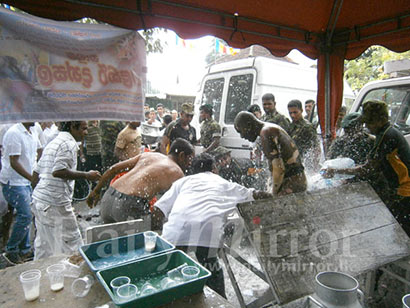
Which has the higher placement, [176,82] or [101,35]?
[176,82]

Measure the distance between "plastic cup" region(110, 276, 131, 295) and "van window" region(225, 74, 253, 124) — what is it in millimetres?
4537

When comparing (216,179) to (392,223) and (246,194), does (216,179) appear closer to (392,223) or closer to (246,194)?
(246,194)

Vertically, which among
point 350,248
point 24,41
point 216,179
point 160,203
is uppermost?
point 24,41

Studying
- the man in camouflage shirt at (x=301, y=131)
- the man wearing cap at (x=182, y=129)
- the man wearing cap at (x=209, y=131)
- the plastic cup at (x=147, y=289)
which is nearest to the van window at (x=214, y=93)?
the man wearing cap at (x=209, y=131)

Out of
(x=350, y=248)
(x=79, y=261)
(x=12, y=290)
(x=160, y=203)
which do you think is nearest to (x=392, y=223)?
(x=350, y=248)

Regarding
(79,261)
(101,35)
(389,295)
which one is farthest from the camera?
(389,295)

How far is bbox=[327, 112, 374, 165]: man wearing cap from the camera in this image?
12.9ft

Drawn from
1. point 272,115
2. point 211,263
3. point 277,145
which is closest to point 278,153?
point 277,145

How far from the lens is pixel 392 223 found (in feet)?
9.22

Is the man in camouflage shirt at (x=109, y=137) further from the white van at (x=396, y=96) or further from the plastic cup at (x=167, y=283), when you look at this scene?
the white van at (x=396, y=96)

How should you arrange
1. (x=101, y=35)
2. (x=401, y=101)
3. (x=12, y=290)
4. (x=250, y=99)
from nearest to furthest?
Result: (x=12, y=290) → (x=101, y=35) → (x=401, y=101) → (x=250, y=99)

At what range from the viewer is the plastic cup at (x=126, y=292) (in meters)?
1.57

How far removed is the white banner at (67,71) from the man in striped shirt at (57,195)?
1.81ft

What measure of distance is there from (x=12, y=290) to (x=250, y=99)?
189 inches
